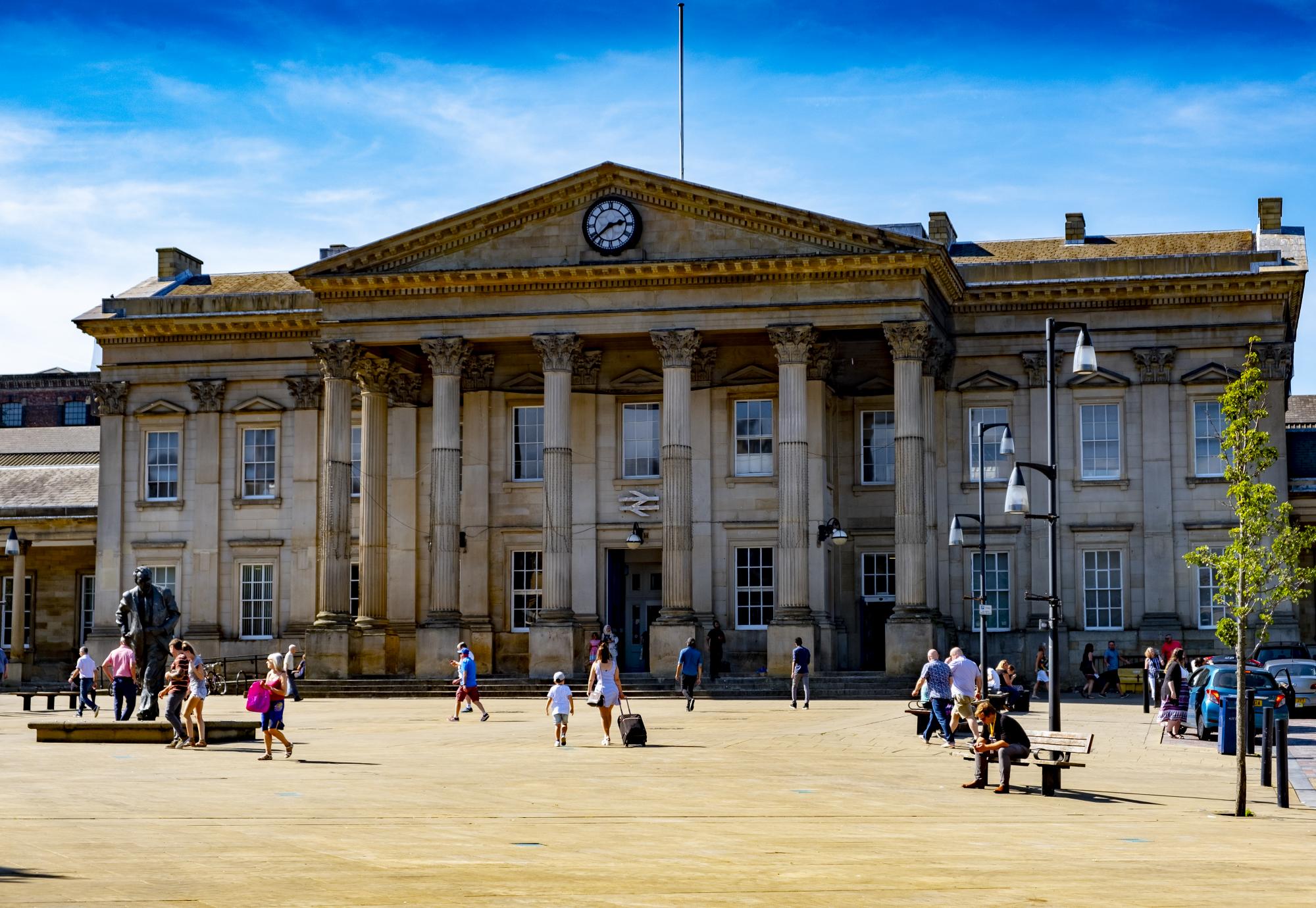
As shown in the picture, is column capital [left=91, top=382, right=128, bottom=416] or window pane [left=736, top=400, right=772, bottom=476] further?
column capital [left=91, top=382, right=128, bottom=416]

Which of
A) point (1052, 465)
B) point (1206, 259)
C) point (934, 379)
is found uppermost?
point (1206, 259)

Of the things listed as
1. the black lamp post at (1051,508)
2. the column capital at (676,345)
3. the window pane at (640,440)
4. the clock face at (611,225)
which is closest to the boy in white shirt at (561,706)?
the black lamp post at (1051,508)

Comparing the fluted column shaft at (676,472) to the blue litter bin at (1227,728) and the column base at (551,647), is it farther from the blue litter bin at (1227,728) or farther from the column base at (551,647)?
the blue litter bin at (1227,728)

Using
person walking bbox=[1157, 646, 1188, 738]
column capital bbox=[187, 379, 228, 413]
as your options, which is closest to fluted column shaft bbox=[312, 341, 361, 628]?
column capital bbox=[187, 379, 228, 413]

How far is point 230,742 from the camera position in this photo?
29859 mm

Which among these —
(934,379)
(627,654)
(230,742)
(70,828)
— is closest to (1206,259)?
(934,379)

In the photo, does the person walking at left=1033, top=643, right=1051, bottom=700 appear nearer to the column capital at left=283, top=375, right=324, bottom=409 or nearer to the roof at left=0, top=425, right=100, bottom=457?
the column capital at left=283, top=375, right=324, bottom=409

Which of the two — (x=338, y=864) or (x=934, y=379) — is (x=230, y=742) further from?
(x=934, y=379)

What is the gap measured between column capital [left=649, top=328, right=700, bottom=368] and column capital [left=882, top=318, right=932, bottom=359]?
17.1ft

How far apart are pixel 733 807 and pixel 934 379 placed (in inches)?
1264

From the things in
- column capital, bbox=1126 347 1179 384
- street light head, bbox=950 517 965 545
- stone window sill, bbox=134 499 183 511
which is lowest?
street light head, bbox=950 517 965 545

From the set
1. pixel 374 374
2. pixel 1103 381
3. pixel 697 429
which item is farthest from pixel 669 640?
pixel 1103 381

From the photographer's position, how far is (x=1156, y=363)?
50.9 m

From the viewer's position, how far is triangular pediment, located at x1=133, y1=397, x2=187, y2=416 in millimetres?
55906
